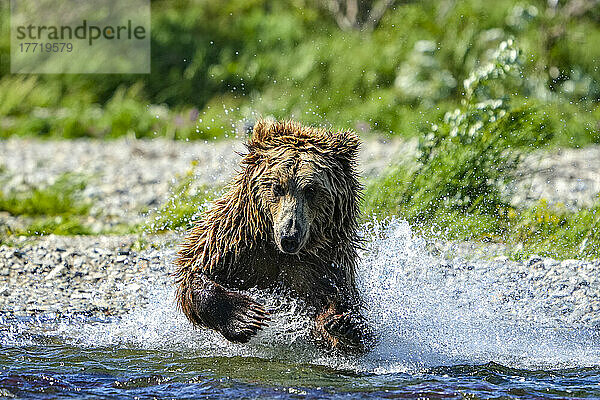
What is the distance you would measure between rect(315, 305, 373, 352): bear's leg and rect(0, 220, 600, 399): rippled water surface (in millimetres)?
205

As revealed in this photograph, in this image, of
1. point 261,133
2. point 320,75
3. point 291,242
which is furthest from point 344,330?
point 320,75

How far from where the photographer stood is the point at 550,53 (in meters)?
15.6

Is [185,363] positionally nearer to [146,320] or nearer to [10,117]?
[146,320]

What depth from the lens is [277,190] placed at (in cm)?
523

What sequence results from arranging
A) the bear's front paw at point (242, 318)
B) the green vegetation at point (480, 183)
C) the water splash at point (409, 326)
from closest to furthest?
the bear's front paw at point (242, 318) < the water splash at point (409, 326) < the green vegetation at point (480, 183)

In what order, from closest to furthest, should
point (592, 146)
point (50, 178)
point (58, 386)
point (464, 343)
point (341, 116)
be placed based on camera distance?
point (58, 386)
point (464, 343)
point (50, 178)
point (592, 146)
point (341, 116)

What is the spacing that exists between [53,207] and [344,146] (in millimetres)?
5609

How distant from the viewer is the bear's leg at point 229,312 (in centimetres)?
534

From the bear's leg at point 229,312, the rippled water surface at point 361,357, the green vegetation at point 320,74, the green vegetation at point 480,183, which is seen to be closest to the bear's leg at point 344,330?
the rippled water surface at point 361,357

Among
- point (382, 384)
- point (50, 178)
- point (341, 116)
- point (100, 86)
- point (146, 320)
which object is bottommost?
point (382, 384)

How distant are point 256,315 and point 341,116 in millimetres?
9959

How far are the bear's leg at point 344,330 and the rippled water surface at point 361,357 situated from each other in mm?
205

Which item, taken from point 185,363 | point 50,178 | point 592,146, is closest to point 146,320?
point 185,363

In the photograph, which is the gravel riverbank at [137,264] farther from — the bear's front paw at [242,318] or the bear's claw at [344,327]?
the bear's claw at [344,327]
